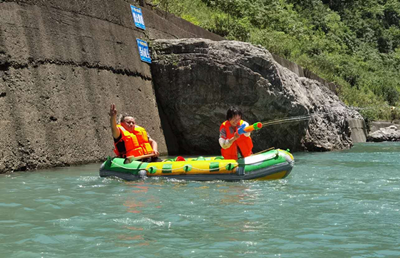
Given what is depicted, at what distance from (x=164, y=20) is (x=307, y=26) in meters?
22.3

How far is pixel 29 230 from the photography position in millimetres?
4672

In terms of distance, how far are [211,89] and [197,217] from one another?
881 centimetres

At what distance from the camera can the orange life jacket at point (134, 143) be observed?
930cm

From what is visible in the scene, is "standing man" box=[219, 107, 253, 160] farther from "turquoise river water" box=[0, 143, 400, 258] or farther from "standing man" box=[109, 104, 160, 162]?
"standing man" box=[109, 104, 160, 162]

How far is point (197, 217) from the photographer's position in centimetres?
528

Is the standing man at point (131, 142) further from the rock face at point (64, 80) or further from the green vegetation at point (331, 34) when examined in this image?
the green vegetation at point (331, 34)

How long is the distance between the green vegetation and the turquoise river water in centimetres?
1051

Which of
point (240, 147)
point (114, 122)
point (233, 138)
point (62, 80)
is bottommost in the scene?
point (240, 147)

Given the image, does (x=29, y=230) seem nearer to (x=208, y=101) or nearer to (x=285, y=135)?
(x=208, y=101)

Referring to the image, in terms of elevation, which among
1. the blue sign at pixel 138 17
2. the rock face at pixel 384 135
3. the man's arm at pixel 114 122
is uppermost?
the blue sign at pixel 138 17

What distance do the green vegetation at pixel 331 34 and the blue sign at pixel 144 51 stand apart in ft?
11.7

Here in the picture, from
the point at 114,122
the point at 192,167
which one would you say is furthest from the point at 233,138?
the point at 114,122

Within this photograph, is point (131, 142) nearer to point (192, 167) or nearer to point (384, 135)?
point (192, 167)


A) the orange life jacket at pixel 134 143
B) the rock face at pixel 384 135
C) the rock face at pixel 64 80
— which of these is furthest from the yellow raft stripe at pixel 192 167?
the rock face at pixel 384 135
